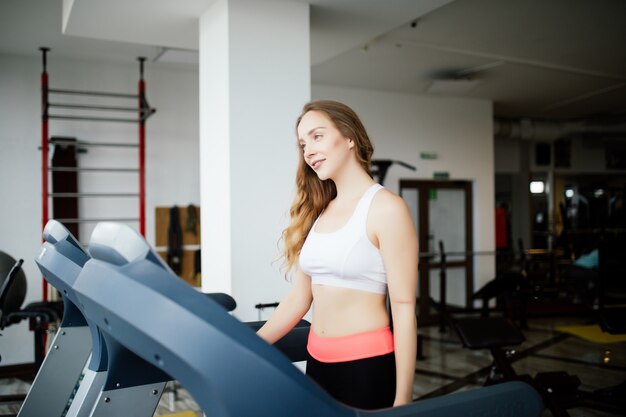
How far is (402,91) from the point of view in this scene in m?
7.68

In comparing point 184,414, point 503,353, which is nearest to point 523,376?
point 503,353

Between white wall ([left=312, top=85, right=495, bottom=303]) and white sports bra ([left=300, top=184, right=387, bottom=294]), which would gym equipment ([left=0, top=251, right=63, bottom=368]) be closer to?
white sports bra ([left=300, top=184, right=387, bottom=294])

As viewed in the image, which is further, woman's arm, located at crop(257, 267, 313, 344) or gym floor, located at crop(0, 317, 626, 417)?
gym floor, located at crop(0, 317, 626, 417)

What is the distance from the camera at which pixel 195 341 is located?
0.79 m

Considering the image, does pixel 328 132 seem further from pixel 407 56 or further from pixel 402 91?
pixel 402 91

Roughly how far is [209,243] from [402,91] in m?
4.76

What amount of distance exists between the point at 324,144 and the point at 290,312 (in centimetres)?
A: 53

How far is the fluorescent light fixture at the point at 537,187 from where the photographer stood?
9.95 meters

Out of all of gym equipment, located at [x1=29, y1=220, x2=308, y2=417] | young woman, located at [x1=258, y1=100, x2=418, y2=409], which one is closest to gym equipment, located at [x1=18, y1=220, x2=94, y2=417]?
gym equipment, located at [x1=29, y1=220, x2=308, y2=417]

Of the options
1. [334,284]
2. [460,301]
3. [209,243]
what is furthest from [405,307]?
[460,301]

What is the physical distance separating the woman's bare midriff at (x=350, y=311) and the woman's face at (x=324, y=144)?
35 centimetres

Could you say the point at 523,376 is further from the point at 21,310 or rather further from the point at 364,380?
the point at 21,310

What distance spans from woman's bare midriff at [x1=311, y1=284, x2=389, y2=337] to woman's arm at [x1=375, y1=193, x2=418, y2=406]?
0.26 ft

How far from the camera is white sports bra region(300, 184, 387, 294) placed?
4.85ft
